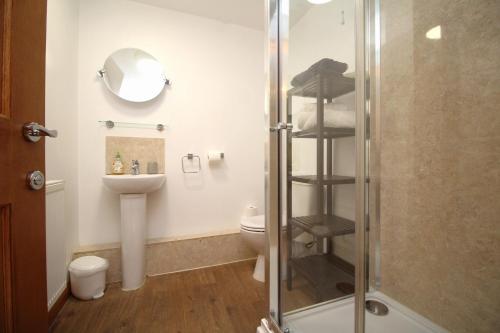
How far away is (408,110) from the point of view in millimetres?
1067

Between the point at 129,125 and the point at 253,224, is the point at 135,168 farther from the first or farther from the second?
the point at 253,224

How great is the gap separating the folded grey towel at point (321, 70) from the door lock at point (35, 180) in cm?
107

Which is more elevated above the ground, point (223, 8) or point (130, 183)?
point (223, 8)

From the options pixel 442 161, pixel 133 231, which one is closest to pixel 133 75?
pixel 133 231

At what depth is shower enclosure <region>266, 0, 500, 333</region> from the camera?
0.80 meters

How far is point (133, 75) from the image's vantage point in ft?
5.51

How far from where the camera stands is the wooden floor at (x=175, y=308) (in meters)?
1.11

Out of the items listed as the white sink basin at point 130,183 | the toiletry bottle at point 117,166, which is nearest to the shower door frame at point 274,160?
the white sink basin at point 130,183

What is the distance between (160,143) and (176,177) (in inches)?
13.1

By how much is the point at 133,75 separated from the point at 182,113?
484 mm

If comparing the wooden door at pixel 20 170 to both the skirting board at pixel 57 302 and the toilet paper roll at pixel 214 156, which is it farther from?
the toilet paper roll at pixel 214 156

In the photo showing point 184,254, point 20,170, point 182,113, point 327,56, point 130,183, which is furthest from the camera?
point 182,113

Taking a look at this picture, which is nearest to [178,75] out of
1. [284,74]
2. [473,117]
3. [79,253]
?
[284,74]

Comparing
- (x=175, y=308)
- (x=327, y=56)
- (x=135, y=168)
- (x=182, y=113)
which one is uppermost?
(x=327, y=56)
